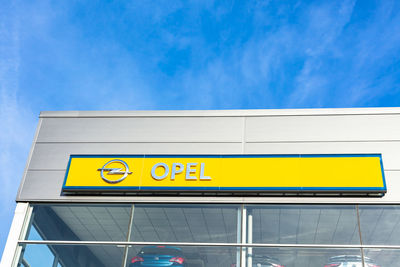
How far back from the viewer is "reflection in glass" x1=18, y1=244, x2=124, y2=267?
1044 centimetres

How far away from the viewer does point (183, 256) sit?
33.9 ft

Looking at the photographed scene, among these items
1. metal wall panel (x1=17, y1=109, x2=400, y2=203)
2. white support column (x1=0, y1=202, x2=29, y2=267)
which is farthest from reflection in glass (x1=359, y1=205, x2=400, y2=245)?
white support column (x1=0, y1=202, x2=29, y2=267)

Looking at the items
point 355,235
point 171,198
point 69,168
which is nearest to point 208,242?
point 171,198

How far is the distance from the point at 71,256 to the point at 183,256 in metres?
2.54

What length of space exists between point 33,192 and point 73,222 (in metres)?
1.35

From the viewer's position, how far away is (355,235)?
33.3 ft

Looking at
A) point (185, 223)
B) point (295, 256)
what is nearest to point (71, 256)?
point (185, 223)

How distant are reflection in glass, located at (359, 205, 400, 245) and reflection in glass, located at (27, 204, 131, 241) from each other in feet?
17.4

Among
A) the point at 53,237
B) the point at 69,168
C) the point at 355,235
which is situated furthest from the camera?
the point at 69,168

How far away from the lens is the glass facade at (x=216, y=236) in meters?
10.1

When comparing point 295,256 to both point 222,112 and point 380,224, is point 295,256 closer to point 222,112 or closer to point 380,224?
point 380,224

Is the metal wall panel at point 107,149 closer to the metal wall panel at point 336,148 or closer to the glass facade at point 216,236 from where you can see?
the metal wall panel at point 336,148

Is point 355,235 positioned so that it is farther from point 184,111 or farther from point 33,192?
point 33,192

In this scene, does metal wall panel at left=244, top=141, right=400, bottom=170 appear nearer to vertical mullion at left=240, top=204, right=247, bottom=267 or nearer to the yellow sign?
the yellow sign
